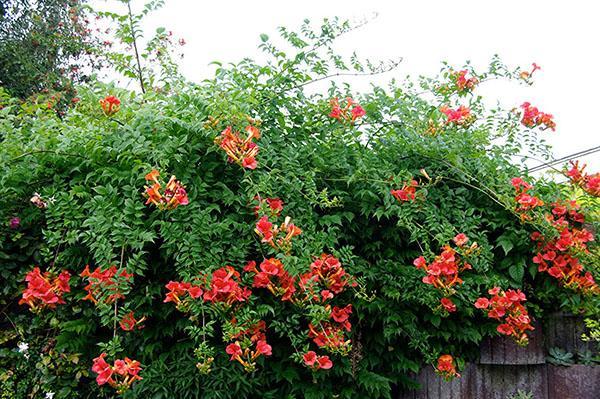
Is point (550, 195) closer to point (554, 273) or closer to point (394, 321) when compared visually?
point (554, 273)

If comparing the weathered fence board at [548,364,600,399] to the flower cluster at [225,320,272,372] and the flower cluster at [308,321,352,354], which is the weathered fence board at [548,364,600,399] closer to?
the flower cluster at [308,321,352,354]

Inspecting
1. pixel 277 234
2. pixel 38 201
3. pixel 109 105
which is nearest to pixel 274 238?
pixel 277 234

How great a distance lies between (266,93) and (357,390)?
5.09 feet

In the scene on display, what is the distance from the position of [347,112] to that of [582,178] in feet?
Result: 4.35

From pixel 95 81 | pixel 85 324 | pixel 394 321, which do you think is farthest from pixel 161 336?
pixel 95 81

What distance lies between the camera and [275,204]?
229 cm

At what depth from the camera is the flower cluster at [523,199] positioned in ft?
8.56

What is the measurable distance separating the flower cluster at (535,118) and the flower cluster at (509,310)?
3.51 ft

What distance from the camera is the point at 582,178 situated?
2.88 metres

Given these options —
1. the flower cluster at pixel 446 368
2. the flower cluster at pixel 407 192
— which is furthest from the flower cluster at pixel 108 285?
the flower cluster at pixel 446 368

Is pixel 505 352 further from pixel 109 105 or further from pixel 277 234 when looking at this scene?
pixel 109 105

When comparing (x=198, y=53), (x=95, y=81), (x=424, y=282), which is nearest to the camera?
(x=424, y=282)

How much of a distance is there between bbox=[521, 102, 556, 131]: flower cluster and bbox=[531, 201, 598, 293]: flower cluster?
584mm

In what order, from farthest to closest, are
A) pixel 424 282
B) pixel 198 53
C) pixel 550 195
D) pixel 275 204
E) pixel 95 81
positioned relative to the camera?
1. pixel 198 53
2. pixel 550 195
3. pixel 95 81
4. pixel 424 282
5. pixel 275 204
